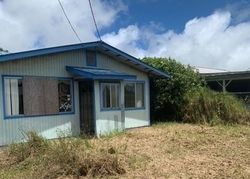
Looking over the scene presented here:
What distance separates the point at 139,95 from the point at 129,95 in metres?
0.94

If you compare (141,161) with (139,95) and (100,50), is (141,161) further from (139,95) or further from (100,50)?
(139,95)

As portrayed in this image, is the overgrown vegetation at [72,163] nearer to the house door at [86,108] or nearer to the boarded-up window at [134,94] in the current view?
the house door at [86,108]

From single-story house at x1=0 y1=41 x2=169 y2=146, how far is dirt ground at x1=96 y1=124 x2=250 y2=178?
74.3 inches

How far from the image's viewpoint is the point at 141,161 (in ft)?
33.1

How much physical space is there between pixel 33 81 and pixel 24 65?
0.71 metres

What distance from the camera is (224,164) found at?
31.5ft

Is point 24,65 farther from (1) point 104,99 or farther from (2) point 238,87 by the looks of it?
(2) point 238,87

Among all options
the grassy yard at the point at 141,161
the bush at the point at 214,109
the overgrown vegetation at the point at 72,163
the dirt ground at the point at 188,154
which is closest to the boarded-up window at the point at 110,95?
the dirt ground at the point at 188,154

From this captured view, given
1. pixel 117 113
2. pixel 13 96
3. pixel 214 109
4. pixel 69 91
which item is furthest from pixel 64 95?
pixel 214 109

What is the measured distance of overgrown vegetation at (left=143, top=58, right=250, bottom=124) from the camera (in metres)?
19.5

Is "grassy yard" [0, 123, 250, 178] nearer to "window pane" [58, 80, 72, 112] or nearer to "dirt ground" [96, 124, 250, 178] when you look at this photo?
"dirt ground" [96, 124, 250, 178]

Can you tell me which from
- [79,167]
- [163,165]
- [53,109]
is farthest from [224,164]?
[53,109]

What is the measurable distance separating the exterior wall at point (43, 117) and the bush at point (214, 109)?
750 cm

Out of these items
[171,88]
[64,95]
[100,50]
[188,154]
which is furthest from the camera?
[171,88]
